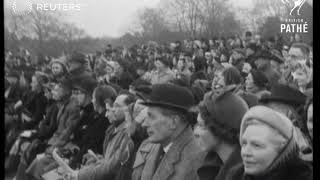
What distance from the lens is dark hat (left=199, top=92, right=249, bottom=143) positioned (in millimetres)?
A: 2725

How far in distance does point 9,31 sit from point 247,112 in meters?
2.33

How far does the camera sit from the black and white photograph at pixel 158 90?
8.97 feet

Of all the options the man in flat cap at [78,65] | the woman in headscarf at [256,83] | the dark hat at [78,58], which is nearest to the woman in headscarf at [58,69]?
the man in flat cap at [78,65]

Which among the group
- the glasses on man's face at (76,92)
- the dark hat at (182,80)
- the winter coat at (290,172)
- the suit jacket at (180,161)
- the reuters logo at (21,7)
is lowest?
the suit jacket at (180,161)

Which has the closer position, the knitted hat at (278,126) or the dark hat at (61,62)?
the knitted hat at (278,126)

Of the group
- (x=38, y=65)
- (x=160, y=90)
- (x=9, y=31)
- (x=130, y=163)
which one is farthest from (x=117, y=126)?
(x=38, y=65)

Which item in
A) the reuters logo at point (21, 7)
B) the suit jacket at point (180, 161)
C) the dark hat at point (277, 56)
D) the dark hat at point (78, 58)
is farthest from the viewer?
the dark hat at point (78, 58)

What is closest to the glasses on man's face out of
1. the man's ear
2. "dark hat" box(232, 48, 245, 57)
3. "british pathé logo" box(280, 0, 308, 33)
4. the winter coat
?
"dark hat" box(232, 48, 245, 57)

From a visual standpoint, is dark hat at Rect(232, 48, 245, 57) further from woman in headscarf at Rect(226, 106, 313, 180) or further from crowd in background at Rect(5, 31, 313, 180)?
woman in headscarf at Rect(226, 106, 313, 180)

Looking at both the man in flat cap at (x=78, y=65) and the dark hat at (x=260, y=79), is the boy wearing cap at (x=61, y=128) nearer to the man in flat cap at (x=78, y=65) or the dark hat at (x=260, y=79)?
the man in flat cap at (x=78, y=65)

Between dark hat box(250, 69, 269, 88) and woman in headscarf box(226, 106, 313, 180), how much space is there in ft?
2.24

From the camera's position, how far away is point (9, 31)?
169 inches

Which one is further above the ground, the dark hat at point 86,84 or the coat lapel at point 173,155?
the dark hat at point 86,84
